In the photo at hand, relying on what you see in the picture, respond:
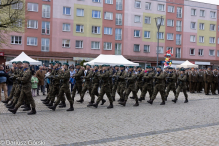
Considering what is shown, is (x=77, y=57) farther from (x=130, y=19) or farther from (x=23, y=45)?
(x=130, y=19)

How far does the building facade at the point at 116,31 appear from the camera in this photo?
3628 centimetres

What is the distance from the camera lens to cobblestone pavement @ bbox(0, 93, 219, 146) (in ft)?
20.3

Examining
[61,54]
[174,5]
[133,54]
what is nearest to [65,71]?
[61,54]

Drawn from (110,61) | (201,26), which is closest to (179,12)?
(201,26)

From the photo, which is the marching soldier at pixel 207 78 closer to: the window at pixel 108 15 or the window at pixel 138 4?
the window at pixel 108 15

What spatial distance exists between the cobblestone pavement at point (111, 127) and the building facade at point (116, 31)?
2277cm

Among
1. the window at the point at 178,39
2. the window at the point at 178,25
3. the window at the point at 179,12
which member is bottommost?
the window at the point at 178,39

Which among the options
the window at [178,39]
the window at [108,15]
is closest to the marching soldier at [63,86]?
the window at [108,15]

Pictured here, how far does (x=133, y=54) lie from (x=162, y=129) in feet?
115

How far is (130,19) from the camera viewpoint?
4169cm

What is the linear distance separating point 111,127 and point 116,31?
113 feet

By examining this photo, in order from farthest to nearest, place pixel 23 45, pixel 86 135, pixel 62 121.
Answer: pixel 23 45 < pixel 62 121 < pixel 86 135

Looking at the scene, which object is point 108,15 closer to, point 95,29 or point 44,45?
point 95,29

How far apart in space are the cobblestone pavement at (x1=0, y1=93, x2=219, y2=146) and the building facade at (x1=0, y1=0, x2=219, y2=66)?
74.7 ft
